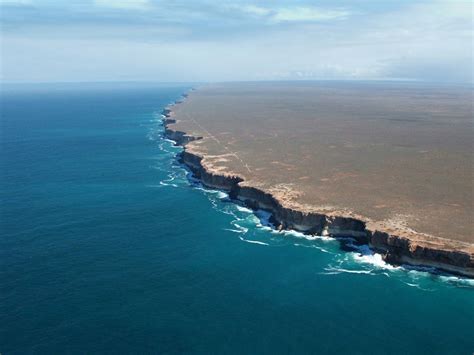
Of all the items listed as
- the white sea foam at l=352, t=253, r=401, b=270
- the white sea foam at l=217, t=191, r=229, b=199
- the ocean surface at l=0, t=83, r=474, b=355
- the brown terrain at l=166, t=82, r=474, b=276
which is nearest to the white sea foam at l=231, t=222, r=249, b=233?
the ocean surface at l=0, t=83, r=474, b=355

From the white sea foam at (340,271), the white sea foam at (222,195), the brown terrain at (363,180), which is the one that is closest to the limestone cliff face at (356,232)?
the brown terrain at (363,180)

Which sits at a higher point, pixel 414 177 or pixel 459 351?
pixel 414 177

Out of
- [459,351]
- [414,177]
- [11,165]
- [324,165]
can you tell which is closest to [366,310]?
[459,351]

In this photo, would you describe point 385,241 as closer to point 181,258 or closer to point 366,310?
point 366,310

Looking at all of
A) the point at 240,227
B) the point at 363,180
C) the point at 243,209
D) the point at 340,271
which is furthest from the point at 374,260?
the point at 363,180

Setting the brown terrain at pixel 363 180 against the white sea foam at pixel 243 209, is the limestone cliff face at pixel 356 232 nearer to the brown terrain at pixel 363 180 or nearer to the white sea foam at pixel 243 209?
the brown terrain at pixel 363 180

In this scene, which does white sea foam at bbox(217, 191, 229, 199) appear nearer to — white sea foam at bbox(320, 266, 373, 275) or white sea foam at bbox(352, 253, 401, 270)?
white sea foam at bbox(352, 253, 401, 270)
